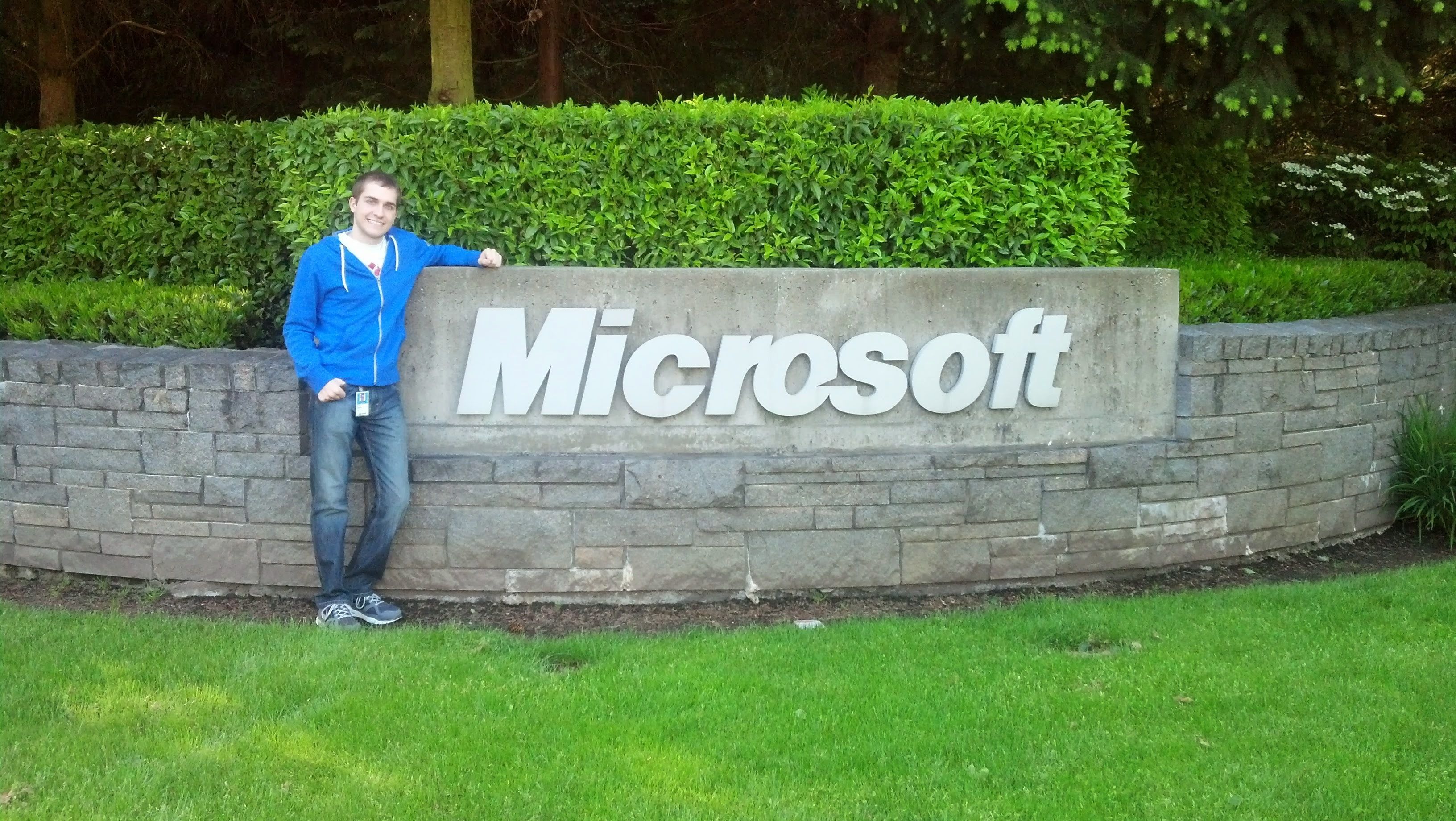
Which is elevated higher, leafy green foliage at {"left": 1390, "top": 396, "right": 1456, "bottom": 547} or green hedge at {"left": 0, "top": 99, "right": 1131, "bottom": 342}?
green hedge at {"left": 0, "top": 99, "right": 1131, "bottom": 342}

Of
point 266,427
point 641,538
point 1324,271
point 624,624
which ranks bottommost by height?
point 624,624

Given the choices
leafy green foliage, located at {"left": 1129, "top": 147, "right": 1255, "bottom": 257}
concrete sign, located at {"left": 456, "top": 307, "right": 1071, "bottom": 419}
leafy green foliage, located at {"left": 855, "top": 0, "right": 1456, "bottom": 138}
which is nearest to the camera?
concrete sign, located at {"left": 456, "top": 307, "right": 1071, "bottom": 419}

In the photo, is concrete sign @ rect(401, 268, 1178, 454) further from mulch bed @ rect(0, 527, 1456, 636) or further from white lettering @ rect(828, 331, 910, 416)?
mulch bed @ rect(0, 527, 1456, 636)

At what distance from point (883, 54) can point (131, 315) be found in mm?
5986

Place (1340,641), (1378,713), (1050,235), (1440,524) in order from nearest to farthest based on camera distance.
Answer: (1378,713)
(1340,641)
(1050,235)
(1440,524)

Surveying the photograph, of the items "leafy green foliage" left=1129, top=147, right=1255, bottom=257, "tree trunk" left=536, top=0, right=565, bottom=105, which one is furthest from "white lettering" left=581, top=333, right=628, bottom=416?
"leafy green foliage" left=1129, top=147, right=1255, bottom=257

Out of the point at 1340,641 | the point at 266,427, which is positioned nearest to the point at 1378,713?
the point at 1340,641

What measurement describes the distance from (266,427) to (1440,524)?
5.84 metres

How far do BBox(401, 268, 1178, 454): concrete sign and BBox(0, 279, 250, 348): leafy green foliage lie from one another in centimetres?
105

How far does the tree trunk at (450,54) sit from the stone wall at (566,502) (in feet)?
7.63

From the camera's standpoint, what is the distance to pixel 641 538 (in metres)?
5.38

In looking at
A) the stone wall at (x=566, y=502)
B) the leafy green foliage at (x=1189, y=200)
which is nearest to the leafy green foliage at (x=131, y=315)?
the stone wall at (x=566, y=502)

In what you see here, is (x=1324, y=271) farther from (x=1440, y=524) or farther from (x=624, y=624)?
(x=624, y=624)

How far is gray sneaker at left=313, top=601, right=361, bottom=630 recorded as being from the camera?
5.04m
